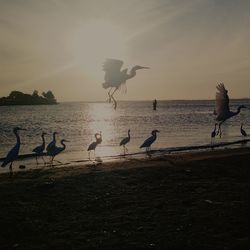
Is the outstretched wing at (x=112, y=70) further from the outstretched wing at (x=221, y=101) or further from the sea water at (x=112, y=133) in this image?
the outstretched wing at (x=221, y=101)

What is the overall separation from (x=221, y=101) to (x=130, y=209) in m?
19.3

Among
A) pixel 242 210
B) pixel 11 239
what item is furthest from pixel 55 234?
pixel 242 210

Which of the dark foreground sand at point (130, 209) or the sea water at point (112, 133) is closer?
the dark foreground sand at point (130, 209)

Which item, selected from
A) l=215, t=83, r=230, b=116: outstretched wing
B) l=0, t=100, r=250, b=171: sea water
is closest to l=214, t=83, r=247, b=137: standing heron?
l=215, t=83, r=230, b=116: outstretched wing

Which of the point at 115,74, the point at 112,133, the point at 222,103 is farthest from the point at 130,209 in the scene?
the point at 112,133

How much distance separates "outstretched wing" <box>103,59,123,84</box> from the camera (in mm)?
16188

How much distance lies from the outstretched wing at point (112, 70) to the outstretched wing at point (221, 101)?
41.8ft

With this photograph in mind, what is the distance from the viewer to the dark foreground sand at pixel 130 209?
333 inches

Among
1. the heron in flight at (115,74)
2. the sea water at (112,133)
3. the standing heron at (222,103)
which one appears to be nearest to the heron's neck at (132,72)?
the heron in flight at (115,74)

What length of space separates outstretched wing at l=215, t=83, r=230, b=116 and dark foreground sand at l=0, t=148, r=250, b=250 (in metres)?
12.3

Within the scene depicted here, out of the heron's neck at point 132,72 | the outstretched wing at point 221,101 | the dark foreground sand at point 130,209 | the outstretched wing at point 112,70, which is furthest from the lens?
the outstretched wing at point 221,101

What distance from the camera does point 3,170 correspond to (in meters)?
18.9

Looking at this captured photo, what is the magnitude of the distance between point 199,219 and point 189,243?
55.7 inches

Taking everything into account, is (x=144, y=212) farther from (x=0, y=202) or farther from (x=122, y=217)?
(x=0, y=202)
